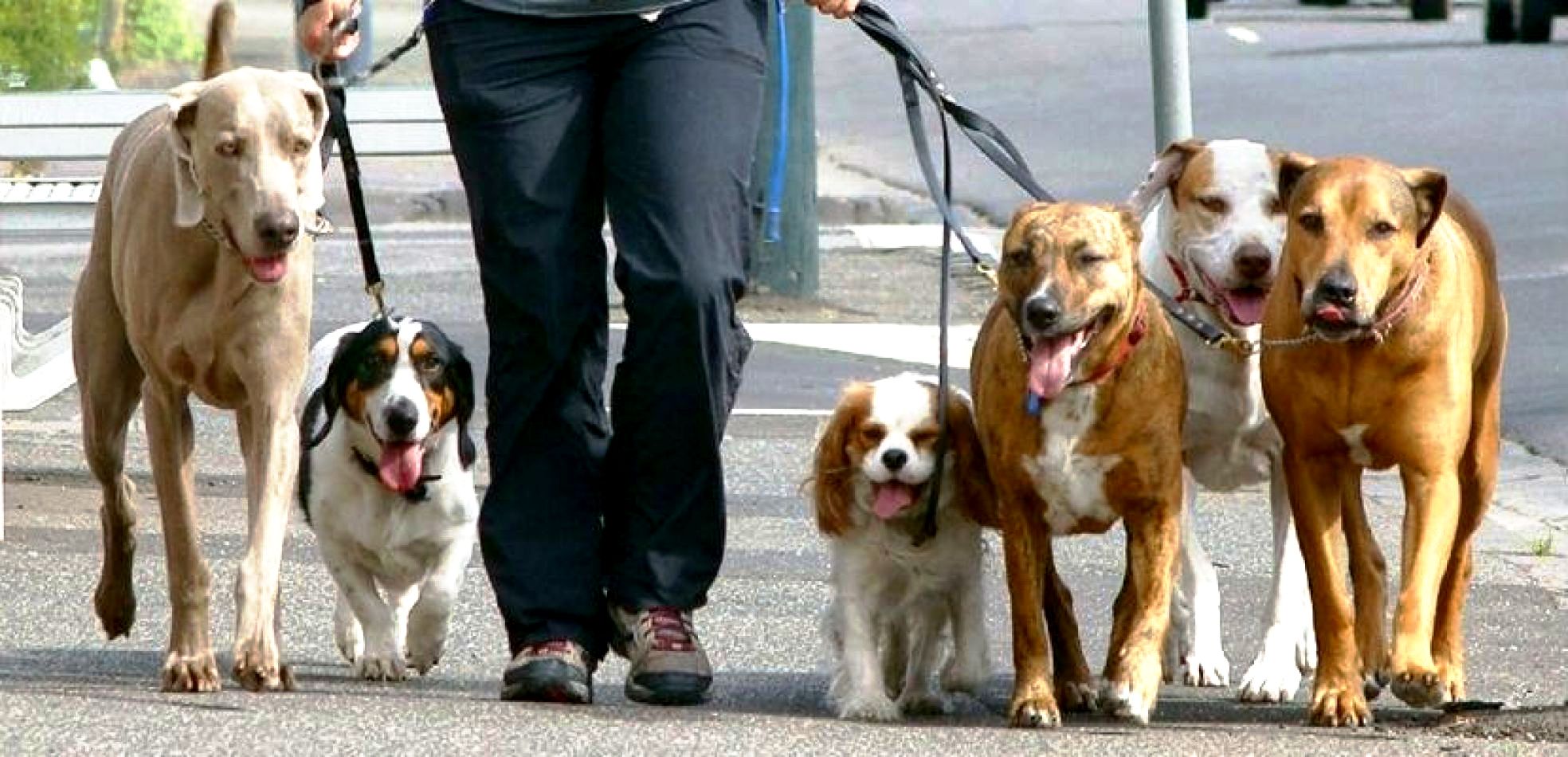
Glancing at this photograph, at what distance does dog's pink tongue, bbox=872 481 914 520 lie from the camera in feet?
22.6

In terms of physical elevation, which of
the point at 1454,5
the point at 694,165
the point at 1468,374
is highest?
the point at 694,165

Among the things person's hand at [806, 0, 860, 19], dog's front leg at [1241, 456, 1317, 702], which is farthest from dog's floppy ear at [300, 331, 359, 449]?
dog's front leg at [1241, 456, 1317, 702]

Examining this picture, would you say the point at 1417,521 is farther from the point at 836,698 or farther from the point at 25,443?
the point at 25,443

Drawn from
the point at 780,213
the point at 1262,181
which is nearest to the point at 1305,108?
the point at 780,213

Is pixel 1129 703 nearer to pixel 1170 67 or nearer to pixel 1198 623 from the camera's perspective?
pixel 1198 623

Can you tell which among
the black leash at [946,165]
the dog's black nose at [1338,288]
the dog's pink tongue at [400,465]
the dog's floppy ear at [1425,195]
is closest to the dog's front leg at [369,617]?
the dog's pink tongue at [400,465]

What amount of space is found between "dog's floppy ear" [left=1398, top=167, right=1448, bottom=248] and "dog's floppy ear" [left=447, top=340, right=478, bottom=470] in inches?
84.7

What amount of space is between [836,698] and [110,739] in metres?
1.46

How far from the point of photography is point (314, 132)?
22.9ft

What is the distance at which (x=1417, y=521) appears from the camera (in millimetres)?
6555

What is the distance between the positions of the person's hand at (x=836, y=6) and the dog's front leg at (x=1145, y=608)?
111 cm

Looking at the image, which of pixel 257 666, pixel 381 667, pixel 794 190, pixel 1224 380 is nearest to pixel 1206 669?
pixel 1224 380

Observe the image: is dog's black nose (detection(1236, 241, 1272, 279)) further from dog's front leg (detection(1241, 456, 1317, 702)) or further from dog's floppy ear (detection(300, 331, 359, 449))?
dog's floppy ear (detection(300, 331, 359, 449))

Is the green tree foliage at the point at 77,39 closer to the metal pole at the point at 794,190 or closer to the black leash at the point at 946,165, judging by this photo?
the metal pole at the point at 794,190
